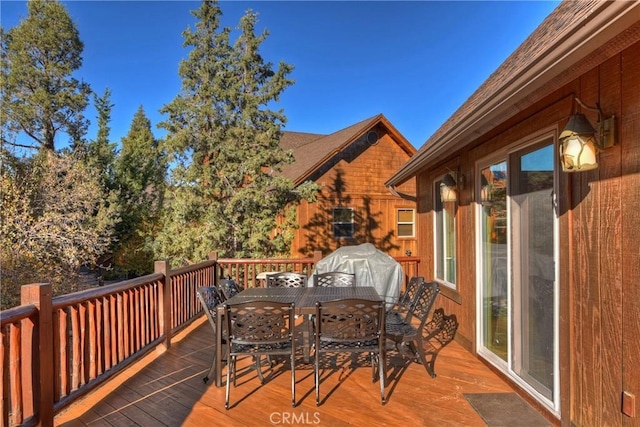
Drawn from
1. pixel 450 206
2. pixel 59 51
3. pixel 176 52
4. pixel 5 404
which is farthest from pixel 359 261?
pixel 59 51

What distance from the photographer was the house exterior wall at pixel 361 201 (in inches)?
474

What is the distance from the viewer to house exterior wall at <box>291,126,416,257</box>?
1203 cm

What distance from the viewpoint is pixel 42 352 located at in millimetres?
2361

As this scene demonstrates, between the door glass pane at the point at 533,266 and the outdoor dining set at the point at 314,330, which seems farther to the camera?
the outdoor dining set at the point at 314,330

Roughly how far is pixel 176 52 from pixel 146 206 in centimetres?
591

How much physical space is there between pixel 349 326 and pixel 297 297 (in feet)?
2.73

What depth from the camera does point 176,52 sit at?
9.78 metres

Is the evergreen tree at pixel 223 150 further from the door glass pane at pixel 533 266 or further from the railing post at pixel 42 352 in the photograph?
the door glass pane at pixel 533 266

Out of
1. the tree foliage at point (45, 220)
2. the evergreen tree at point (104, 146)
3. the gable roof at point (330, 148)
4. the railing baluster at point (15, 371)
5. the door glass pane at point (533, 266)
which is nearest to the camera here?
the railing baluster at point (15, 371)

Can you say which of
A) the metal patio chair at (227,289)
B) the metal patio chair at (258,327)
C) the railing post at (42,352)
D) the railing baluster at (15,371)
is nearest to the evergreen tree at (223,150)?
the metal patio chair at (227,289)

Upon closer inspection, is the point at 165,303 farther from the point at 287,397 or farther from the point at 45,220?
the point at 45,220

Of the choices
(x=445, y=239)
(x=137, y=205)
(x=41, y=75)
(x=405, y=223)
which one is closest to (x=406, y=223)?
(x=405, y=223)

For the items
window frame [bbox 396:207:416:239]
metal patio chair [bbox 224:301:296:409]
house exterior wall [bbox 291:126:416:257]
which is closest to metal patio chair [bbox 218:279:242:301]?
metal patio chair [bbox 224:301:296:409]

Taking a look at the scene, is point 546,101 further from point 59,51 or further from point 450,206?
point 59,51
